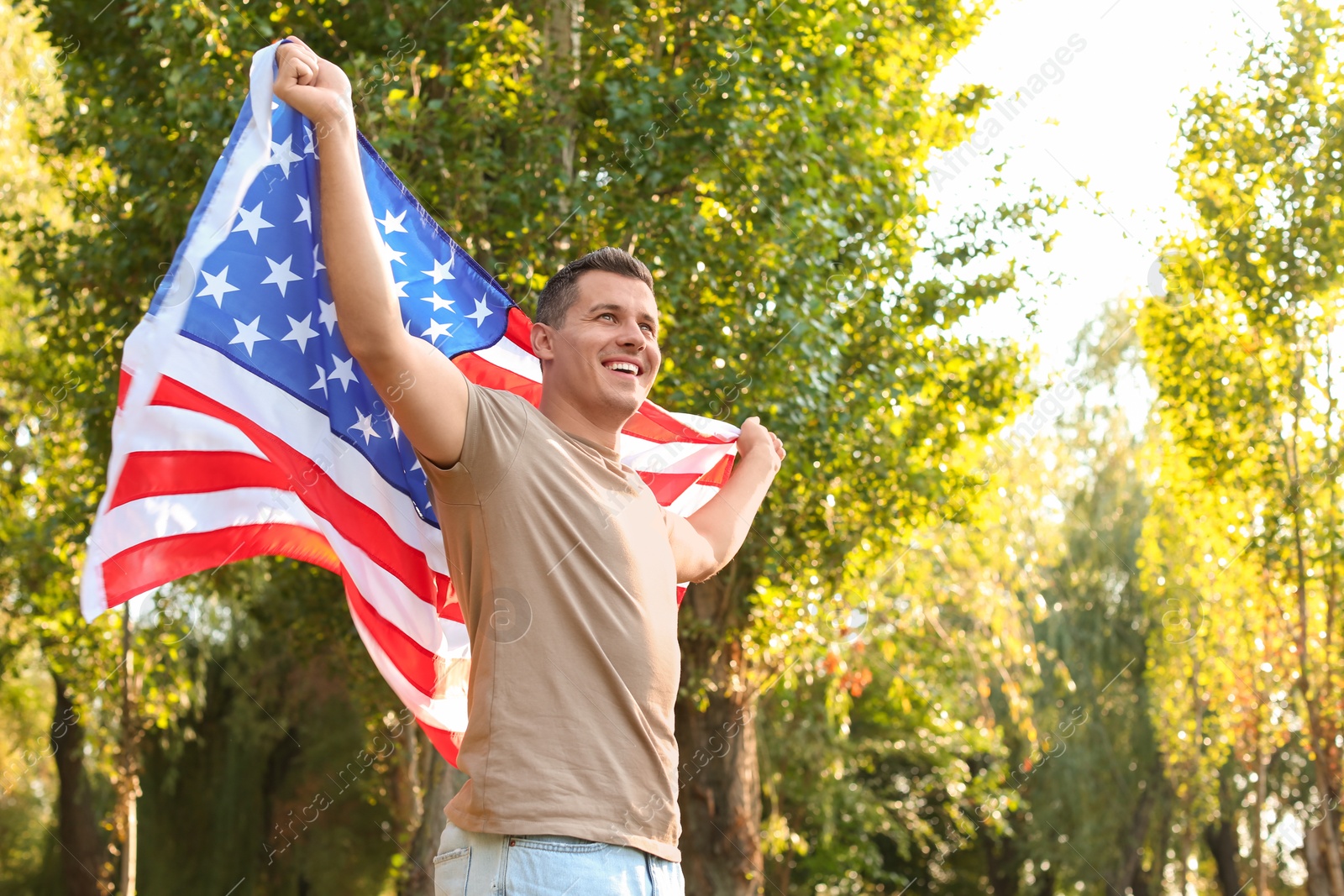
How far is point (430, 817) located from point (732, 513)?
6935mm

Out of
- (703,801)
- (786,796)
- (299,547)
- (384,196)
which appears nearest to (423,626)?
(299,547)

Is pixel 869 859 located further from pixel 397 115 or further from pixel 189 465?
pixel 189 465

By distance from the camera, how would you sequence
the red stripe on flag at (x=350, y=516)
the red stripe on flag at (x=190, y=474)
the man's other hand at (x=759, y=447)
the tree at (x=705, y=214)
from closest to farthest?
the red stripe on flag at (x=190, y=474), the red stripe on flag at (x=350, y=516), the man's other hand at (x=759, y=447), the tree at (x=705, y=214)

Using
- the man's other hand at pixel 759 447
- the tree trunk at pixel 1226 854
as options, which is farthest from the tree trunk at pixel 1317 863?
the man's other hand at pixel 759 447

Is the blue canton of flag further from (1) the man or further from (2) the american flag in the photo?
(1) the man

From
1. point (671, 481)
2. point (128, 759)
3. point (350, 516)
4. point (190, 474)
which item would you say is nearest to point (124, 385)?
point (190, 474)

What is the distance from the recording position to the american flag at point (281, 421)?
3055 millimetres

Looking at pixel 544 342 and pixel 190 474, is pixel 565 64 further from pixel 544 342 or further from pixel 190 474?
pixel 544 342

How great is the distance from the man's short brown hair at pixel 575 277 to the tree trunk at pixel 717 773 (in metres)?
7.43

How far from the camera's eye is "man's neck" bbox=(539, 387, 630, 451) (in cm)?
287

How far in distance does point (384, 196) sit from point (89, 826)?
1693 centimetres

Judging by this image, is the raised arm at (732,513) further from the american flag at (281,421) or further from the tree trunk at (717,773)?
the tree trunk at (717,773)

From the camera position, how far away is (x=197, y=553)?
131 inches

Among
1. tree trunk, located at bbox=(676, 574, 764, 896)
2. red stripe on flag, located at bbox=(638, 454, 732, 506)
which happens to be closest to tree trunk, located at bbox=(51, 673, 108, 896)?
tree trunk, located at bbox=(676, 574, 764, 896)
